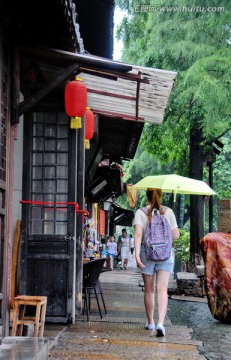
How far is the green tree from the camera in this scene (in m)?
16.6

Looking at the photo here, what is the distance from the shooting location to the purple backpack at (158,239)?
8328 millimetres

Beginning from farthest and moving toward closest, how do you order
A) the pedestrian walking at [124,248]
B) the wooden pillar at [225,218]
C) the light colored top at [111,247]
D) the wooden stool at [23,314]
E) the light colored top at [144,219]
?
the light colored top at [111,247]
the pedestrian walking at [124,248]
the wooden pillar at [225,218]
the light colored top at [144,219]
the wooden stool at [23,314]

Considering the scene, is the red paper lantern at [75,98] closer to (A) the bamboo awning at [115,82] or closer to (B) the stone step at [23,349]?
(A) the bamboo awning at [115,82]

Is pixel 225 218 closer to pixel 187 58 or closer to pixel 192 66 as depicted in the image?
pixel 192 66

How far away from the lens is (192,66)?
16859 mm

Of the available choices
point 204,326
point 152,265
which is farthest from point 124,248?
point 152,265

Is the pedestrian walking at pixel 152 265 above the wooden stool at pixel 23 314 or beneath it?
above

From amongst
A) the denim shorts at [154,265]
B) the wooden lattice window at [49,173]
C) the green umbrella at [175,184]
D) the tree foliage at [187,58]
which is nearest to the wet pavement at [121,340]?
the denim shorts at [154,265]

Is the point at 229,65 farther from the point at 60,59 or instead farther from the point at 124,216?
the point at 124,216

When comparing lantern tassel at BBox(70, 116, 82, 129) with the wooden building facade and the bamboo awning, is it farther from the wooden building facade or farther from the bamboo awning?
the bamboo awning

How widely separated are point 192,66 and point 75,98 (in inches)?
355

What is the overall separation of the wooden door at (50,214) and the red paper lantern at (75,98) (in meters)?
0.77

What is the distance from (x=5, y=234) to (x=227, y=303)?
5.17m

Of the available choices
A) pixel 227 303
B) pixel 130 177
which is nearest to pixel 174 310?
pixel 227 303
